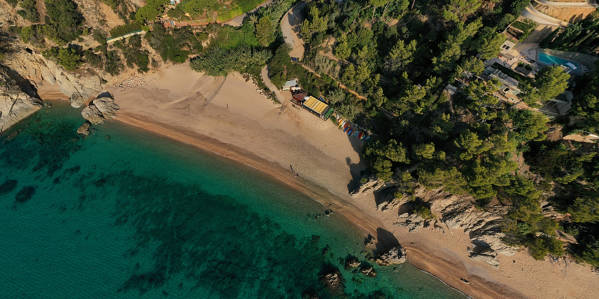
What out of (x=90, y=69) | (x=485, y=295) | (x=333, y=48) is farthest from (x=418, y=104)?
(x=90, y=69)

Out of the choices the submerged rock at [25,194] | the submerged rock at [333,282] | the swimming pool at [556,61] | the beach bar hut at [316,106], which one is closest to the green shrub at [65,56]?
the submerged rock at [25,194]

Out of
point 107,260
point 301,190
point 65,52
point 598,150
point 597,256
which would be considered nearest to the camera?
point 598,150

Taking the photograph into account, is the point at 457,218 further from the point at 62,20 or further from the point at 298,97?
the point at 62,20

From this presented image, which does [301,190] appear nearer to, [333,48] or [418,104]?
[418,104]

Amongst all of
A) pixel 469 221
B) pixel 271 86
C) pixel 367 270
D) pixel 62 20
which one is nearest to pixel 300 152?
pixel 271 86

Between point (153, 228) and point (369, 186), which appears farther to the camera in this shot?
point (369, 186)

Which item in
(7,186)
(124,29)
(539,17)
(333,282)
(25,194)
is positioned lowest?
(7,186)
